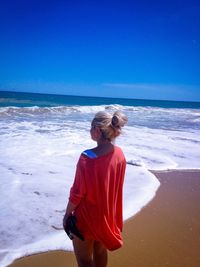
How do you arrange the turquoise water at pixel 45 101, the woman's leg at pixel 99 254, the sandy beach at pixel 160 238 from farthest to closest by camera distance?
the turquoise water at pixel 45 101 < the sandy beach at pixel 160 238 < the woman's leg at pixel 99 254

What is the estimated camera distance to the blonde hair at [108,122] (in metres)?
1.99

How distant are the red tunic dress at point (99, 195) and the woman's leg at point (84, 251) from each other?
3.1 inches

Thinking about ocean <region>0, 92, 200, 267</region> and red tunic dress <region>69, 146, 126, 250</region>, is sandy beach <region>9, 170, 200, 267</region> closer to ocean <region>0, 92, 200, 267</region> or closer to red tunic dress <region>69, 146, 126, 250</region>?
ocean <region>0, 92, 200, 267</region>

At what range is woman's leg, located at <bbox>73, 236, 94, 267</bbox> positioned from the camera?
7.10ft

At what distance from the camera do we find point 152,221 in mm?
3689

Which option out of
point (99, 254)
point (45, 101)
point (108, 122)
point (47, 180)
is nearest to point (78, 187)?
point (108, 122)

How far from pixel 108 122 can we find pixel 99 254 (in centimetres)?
112

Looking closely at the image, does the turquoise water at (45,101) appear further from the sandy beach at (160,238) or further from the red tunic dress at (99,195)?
the red tunic dress at (99,195)

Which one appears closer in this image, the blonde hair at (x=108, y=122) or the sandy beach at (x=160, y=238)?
the blonde hair at (x=108, y=122)

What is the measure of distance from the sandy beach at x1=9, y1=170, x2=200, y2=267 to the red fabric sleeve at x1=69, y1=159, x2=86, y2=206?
3.48ft

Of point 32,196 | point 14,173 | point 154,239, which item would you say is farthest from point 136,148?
point 154,239

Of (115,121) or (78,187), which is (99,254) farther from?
(115,121)

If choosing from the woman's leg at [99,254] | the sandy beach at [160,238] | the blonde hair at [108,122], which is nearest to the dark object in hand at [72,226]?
the woman's leg at [99,254]

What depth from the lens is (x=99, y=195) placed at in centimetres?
204
